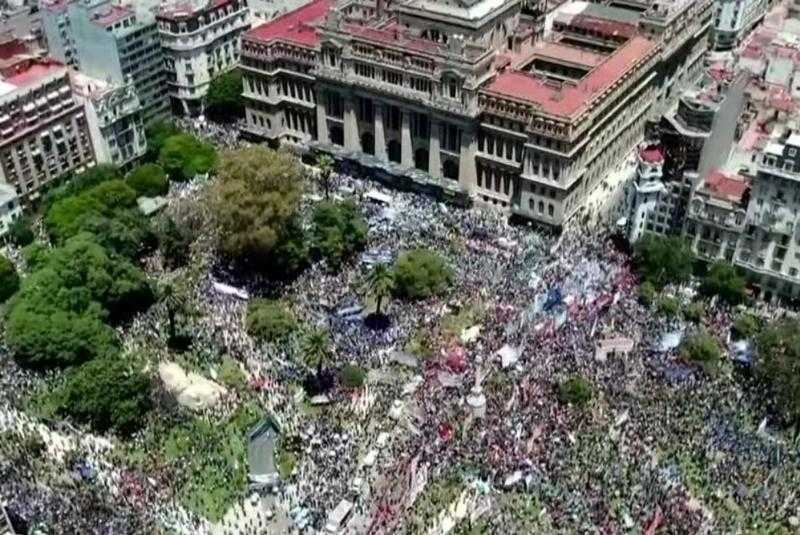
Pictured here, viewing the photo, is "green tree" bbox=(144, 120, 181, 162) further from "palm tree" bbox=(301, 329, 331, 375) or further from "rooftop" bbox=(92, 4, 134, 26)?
"palm tree" bbox=(301, 329, 331, 375)

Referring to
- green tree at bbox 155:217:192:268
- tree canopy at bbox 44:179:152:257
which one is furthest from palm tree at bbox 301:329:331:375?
tree canopy at bbox 44:179:152:257

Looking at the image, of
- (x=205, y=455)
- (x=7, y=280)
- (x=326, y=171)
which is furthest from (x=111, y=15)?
(x=205, y=455)

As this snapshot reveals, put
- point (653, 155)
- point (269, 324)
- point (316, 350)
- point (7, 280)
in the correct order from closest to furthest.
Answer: point (316, 350)
point (269, 324)
point (7, 280)
point (653, 155)

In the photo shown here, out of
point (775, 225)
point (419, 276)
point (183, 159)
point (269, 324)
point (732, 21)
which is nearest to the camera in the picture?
point (269, 324)

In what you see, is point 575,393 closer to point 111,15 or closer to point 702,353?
point 702,353

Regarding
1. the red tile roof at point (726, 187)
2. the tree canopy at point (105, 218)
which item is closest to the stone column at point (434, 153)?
the red tile roof at point (726, 187)

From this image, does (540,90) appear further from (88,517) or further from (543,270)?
(88,517)
